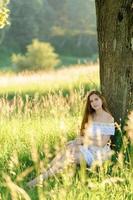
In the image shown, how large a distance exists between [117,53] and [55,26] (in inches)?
2426

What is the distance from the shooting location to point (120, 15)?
767cm

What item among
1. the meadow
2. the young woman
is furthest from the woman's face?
the meadow

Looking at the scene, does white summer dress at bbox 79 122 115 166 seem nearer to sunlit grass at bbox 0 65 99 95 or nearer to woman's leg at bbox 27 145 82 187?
woman's leg at bbox 27 145 82 187

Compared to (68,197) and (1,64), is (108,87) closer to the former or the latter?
(68,197)

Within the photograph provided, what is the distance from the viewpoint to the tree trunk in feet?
25.1

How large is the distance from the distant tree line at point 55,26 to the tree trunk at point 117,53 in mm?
50403

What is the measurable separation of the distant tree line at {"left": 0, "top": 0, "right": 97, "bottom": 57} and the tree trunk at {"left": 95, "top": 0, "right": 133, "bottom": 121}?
5040 cm

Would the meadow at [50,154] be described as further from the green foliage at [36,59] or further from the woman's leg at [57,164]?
the green foliage at [36,59]

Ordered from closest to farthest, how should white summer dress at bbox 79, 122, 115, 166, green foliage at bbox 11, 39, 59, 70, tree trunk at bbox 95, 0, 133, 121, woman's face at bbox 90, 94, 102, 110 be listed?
white summer dress at bbox 79, 122, 115, 166 < woman's face at bbox 90, 94, 102, 110 < tree trunk at bbox 95, 0, 133, 121 < green foliage at bbox 11, 39, 59, 70

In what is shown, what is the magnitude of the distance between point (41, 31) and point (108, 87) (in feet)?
187

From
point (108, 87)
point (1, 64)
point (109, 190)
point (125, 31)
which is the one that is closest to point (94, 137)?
point (108, 87)


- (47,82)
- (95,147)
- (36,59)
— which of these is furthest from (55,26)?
(95,147)

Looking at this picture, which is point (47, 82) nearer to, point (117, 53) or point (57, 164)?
point (117, 53)

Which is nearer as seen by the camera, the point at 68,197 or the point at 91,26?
the point at 68,197
